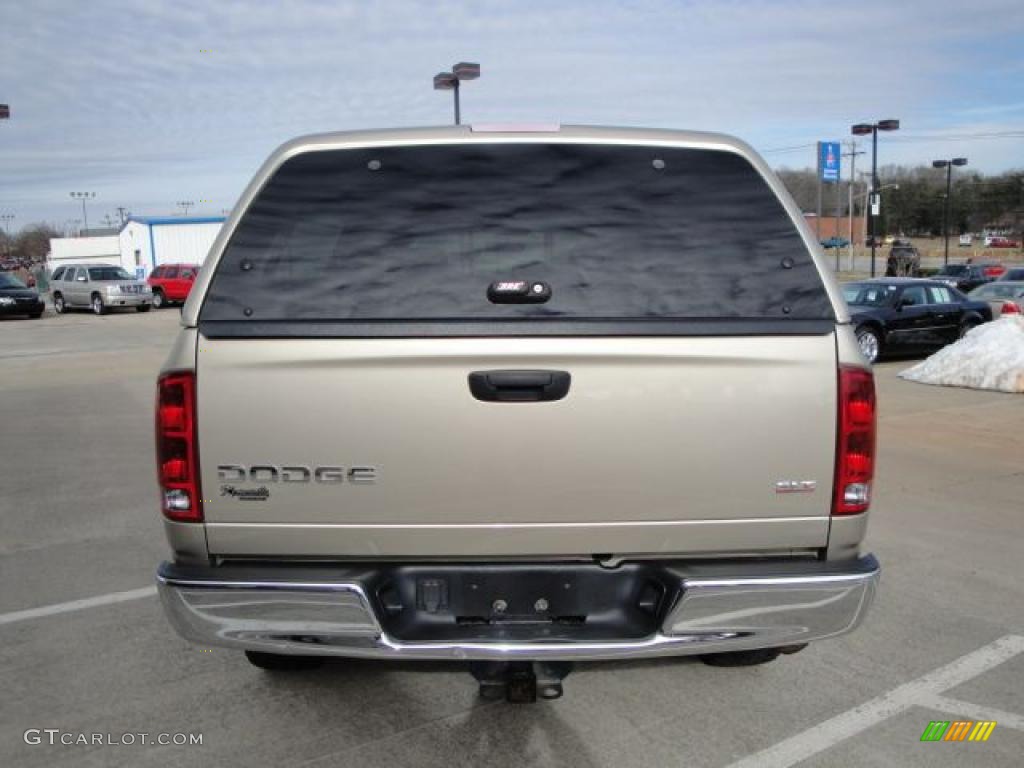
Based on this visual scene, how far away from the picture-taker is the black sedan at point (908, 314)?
15.4 meters

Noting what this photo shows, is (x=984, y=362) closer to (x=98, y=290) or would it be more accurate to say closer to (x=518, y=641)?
(x=518, y=641)

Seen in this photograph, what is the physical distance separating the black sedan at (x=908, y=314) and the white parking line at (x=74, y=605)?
1303 centimetres

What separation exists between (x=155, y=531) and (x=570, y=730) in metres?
3.77

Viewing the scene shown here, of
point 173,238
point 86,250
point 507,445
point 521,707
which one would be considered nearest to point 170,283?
point 173,238

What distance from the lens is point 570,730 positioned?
3.32m


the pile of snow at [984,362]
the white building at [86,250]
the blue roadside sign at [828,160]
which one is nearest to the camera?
the pile of snow at [984,362]

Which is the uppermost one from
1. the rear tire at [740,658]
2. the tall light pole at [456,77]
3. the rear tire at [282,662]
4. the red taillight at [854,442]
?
the tall light pole at [456,77]

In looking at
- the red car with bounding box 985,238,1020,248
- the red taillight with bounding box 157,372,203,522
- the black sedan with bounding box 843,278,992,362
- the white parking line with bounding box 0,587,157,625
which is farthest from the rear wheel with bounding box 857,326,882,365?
the red car with bounding box 985,238,1020,248

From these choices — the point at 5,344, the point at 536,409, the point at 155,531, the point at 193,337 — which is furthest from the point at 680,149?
the point at 5,344

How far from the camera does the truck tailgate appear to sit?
8.74 feet

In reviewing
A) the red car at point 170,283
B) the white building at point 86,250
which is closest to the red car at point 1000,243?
the white building at point 86,250

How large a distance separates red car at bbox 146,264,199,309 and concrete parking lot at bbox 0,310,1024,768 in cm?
3077

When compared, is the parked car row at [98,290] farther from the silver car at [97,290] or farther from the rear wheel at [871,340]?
the rear wheel at [871,340]

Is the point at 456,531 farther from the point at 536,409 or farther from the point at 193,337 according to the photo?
the point at 193,337
